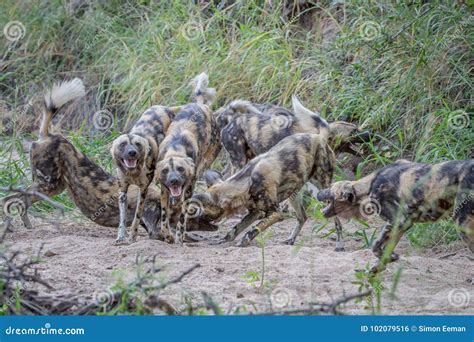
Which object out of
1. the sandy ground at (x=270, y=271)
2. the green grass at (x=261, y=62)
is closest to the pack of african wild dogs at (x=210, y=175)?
the sandy ground at (x=270, y=271)

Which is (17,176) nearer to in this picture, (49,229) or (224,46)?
(49,229)

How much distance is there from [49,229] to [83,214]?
308 millimetres

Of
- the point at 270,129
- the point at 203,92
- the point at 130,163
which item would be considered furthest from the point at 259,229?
the point at 203,92

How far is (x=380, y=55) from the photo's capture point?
341 inches

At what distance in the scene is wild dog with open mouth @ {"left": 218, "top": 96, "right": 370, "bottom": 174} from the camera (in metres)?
7.97

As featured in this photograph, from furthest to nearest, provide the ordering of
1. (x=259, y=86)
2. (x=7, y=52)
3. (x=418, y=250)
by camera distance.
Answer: (x=7, y=52), (x=259, y=86), (x=418, y=250)

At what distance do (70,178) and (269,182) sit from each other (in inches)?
64.8

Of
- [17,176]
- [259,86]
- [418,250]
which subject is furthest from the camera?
[259,86]

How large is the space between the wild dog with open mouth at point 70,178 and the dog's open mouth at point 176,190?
0.56 metres

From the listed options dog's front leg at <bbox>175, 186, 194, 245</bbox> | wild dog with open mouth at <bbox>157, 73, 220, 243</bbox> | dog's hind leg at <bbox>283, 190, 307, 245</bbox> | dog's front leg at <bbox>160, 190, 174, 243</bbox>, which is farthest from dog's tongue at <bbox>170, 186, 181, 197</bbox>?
dog's hind leg at <bbox>283, 190, 307, 245</bbox>

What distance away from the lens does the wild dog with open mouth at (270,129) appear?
7969 mm

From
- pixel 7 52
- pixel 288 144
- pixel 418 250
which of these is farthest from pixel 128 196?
pixel 7 52

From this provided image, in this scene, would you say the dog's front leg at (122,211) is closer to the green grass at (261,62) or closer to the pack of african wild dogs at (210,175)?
the pack of african wild dogs at (210,175)

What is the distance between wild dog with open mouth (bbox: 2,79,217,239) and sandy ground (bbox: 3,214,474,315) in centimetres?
24
